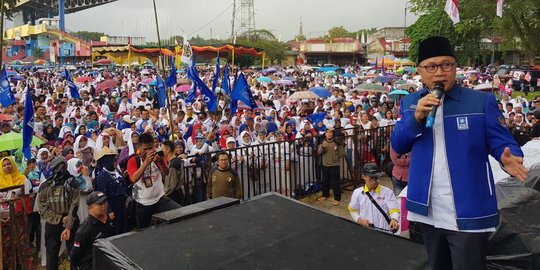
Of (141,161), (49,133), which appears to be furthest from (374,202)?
(49,133)

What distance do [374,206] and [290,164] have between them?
3693mm

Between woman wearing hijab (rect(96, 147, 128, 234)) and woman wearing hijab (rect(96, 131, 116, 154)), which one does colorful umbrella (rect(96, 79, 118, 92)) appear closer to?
woman wearing hijab (rect(96, 131, 116, 154))

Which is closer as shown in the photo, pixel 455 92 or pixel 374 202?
pixel 455 92

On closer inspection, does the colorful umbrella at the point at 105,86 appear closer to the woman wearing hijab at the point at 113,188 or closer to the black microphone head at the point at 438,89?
the woman wearing hijab at the point at 113,188

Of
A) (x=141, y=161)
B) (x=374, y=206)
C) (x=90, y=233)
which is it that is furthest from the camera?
(x=141, y=161)

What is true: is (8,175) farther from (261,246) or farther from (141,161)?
(261,246)

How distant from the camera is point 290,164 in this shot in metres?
8.44

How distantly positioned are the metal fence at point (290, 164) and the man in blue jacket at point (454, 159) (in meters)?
5.21

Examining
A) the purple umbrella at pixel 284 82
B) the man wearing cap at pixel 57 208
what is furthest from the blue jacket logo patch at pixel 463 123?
the purple umbrella at pixel 284 82

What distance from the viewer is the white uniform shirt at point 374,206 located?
478 centimetres

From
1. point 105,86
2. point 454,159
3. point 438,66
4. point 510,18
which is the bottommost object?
point 454,159

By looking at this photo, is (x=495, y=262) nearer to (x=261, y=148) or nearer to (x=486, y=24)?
(x=261, y=148)

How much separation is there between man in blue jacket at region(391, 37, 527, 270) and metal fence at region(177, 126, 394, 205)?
17.1ft

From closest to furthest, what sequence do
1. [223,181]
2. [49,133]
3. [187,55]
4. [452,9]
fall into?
1. [223,181]
2. [452,9]
3. [49,133]
4. [187,55]
